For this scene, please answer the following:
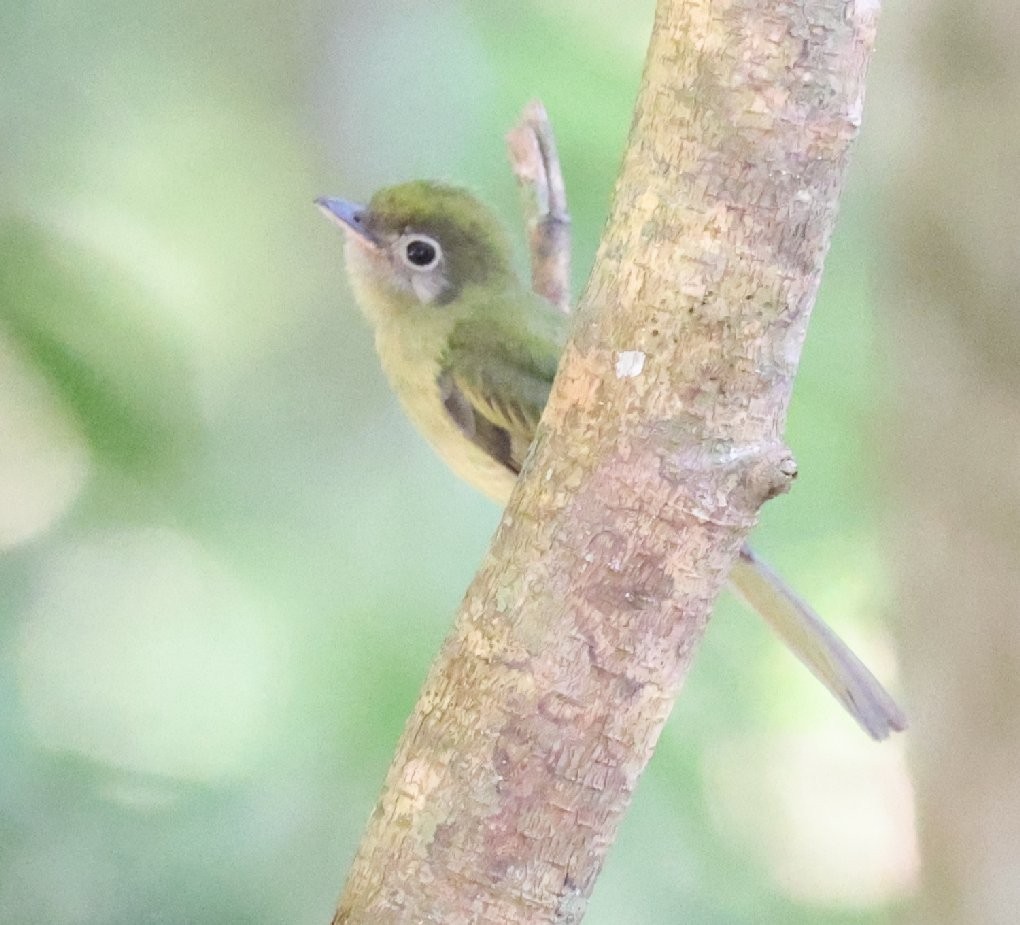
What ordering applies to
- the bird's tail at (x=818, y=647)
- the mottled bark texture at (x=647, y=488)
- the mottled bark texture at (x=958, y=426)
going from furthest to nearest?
the mottled bark texture at (x=958, y=426), the bird's tail at (x=818, y=647), the mottled bark texture at (x=647, y=488)

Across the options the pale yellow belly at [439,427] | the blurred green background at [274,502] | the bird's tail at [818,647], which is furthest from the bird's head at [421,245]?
the bird's tail at [818,647]

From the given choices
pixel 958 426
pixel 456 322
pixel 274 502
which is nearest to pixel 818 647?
pixel 958 426

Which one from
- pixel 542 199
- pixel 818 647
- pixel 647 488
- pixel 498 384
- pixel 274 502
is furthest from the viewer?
pixel 274 502

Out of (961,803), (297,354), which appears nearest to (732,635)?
(961,803)

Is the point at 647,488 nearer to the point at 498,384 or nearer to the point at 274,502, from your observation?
the point at 498,384

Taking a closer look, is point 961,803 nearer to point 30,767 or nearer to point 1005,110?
point 1005,110

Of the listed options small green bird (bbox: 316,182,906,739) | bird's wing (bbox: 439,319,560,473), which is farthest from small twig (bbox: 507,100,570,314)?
bird's wing (bbox: 439,319,560,473)

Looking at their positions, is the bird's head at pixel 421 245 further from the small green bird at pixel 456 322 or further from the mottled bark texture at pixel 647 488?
the mottled bark texture at pixel 647 488
